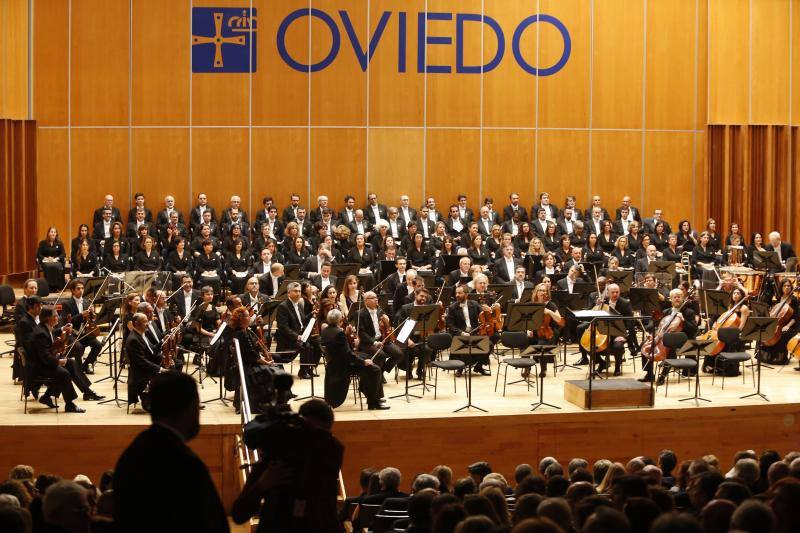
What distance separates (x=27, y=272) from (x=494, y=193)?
8362 millimetres

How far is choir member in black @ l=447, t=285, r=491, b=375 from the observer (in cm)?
1194

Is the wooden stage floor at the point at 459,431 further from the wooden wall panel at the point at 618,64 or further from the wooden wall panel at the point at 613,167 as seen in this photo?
the wooden wall panel at the point at 618,64

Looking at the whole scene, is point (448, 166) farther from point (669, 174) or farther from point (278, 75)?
point (669, 174)

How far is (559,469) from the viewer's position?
255 inches

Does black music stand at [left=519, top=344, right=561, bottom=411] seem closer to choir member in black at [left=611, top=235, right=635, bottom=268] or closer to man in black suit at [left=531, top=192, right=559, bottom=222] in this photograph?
choir member in black at [left=611, top=235, right=635, bottom=268]

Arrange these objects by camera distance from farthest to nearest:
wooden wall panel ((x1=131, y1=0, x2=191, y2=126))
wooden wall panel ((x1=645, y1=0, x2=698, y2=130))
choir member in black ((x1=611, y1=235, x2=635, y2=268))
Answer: wooden wall panel ((x1=645, y1=0, x2=698, y2=130)) < wooden wall panel ((x1=131, y1=0, x2=191, y2=126)) < choir member in black ((x1=611, y1=235, x2=635, y2=268))

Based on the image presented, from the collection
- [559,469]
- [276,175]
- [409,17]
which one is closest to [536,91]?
[409,17]

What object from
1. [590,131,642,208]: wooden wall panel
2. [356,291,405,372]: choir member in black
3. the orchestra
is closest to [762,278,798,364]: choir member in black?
the orchestra

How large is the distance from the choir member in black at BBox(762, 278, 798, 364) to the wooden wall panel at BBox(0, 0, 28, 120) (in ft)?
41.1

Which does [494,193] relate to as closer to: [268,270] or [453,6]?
[453,6]

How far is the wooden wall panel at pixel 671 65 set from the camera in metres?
18.9

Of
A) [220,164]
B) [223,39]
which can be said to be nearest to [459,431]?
[220,164]

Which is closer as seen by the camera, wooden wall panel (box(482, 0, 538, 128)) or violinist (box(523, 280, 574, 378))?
violinist (box(523, 280, 574, 378))

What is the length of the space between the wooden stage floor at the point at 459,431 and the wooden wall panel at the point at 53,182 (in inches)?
307
